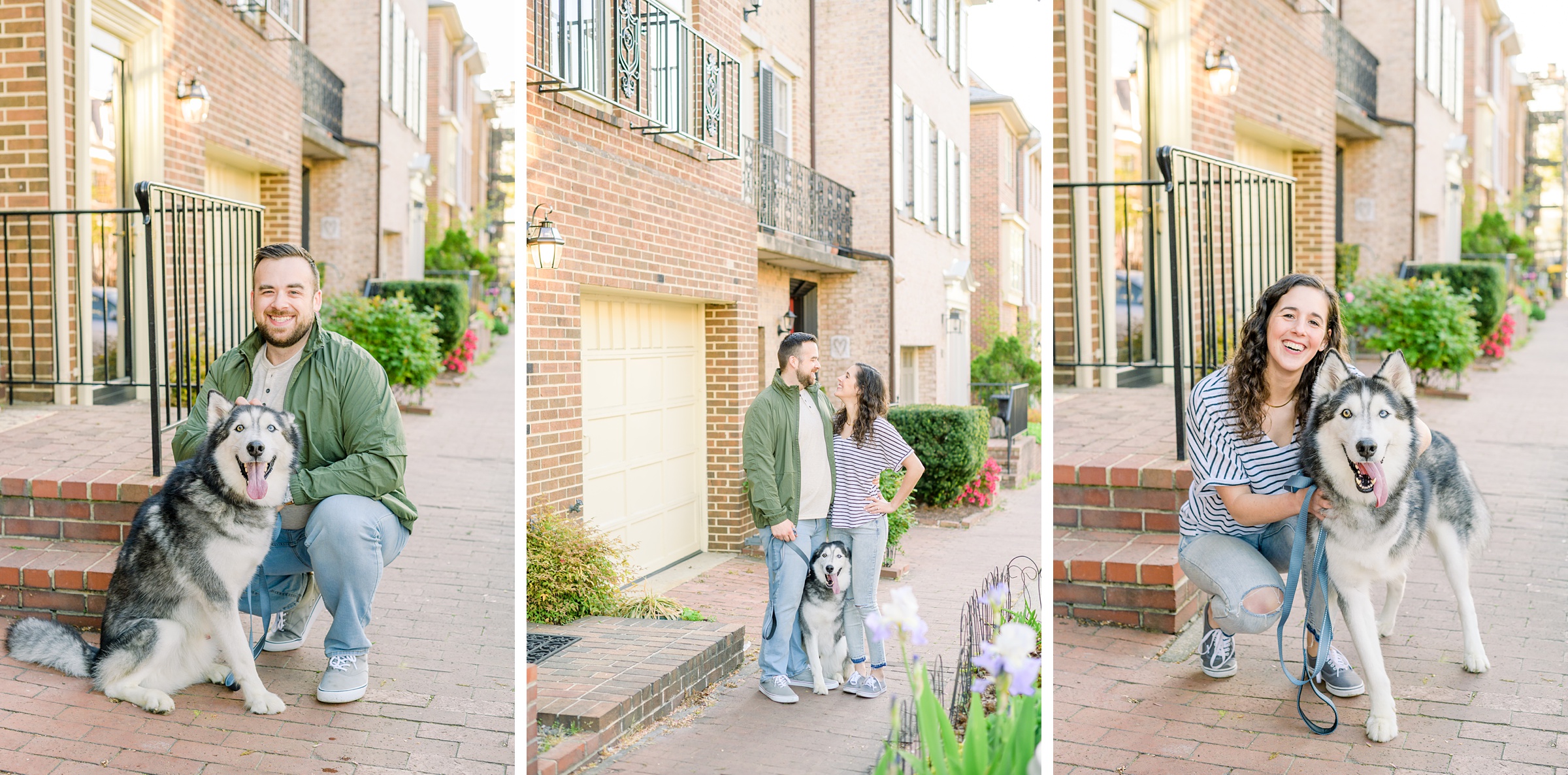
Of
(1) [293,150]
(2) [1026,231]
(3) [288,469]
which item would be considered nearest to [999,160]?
(2) [1026,231]

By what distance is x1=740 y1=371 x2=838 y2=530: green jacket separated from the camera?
230 centimetres

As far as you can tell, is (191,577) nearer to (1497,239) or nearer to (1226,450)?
(1226,450)

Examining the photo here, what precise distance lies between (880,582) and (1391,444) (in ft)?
4.50

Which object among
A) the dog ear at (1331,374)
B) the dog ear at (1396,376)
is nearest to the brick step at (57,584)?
the dog ear at (1331,374)

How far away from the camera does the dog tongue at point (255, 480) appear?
281 centimetres

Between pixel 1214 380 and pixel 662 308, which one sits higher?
pixel 662 308

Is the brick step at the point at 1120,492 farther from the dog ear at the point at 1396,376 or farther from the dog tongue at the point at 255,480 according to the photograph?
the dog tongue at the point at 255,480

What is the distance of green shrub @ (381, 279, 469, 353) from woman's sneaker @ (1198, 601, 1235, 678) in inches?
190

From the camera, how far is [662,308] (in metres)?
2.53

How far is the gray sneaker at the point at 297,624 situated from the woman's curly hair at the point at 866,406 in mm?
2096

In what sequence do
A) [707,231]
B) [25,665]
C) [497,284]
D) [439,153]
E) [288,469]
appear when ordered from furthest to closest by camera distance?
[497,284] < [439,153] < [25,665] < [288,469] < [707,231]

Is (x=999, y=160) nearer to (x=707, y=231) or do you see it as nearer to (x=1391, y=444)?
(x=707, y=231)

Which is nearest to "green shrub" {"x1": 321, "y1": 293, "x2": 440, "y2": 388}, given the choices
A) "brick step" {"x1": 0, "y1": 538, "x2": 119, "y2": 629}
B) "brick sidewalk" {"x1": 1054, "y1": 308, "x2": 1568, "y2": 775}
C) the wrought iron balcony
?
"brick step" {"x1": 0, "y1": 538, "x2": 119, "y2": 629}

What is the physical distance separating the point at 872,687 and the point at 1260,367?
5.04 ft
